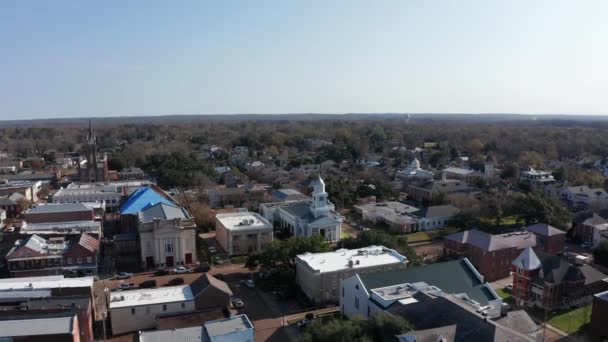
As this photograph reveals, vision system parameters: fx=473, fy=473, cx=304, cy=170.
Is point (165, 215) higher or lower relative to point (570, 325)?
higher

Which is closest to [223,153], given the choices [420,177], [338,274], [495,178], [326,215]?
[420,177]

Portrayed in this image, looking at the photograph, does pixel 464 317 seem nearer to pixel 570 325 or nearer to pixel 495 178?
pixel 570 325

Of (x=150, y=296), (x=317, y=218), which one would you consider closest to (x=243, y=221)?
(x=317, y=218)

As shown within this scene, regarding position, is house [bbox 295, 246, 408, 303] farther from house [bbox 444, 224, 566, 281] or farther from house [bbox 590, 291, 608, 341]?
house [bbox 590, 291, 608, 341]

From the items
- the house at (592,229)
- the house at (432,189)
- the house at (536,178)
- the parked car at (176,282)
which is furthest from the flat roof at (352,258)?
the house at (536,178)

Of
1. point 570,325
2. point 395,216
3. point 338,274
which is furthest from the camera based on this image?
A: point 395,216

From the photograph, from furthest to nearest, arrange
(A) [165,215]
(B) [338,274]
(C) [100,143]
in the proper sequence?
(C) [100,143], (A) [165,215], (B) [338,274]

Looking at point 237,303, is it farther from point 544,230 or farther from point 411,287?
point 544,230
